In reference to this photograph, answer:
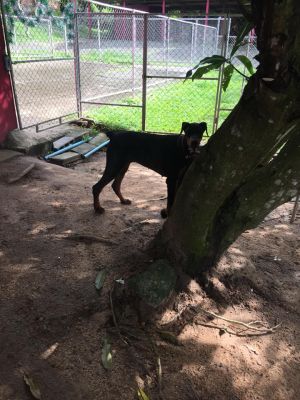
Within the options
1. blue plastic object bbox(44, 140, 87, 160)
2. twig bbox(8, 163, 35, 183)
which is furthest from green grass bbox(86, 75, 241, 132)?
twig bbox(8, 163, 35, 183)

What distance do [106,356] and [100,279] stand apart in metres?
0.68

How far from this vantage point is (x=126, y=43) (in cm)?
984

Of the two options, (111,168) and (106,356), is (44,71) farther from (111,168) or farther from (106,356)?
(106,356)

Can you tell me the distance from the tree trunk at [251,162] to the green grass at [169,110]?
17.2 feet

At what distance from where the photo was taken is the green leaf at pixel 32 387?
1.92 m

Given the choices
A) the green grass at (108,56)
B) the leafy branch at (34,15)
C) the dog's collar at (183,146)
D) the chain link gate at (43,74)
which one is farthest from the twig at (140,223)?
the green grass at (108,56)

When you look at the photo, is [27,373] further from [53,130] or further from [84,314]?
[53,130]

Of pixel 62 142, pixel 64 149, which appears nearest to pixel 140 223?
pixel 64 149

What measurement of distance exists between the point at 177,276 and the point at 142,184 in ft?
9.40

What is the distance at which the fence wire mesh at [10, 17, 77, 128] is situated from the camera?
6.84m

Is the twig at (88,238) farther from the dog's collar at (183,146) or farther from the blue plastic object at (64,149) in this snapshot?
the blue plastic object at (64,149)

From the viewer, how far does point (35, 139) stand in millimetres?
6266

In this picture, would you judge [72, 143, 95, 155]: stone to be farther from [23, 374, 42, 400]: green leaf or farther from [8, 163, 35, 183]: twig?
[23, 374, 42, 400]: green leaf

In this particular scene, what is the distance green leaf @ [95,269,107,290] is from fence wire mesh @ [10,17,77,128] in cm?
459
